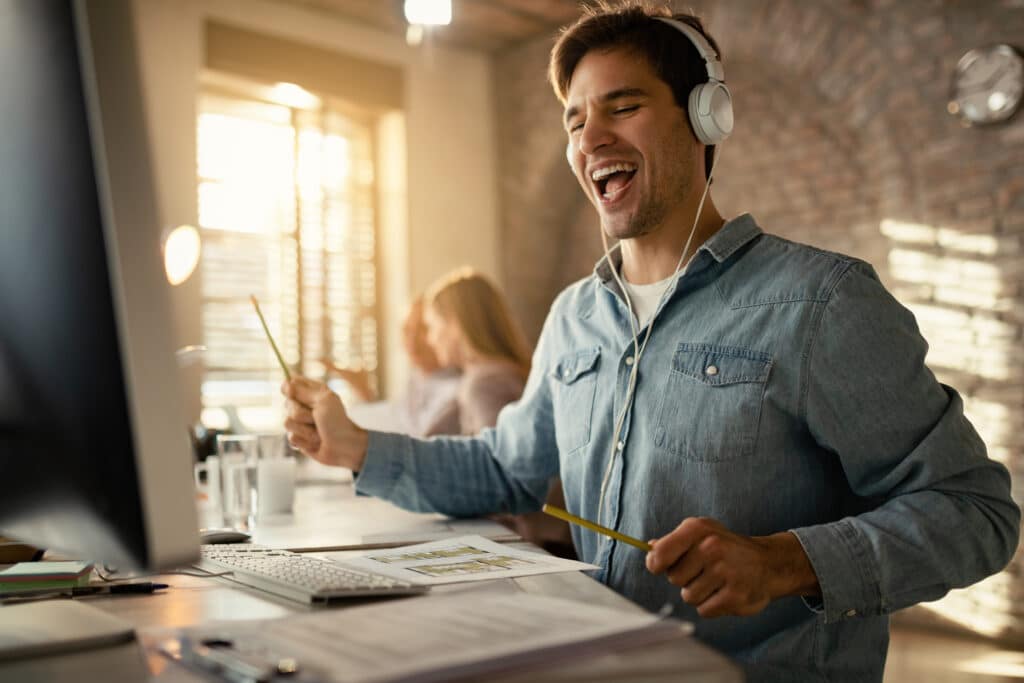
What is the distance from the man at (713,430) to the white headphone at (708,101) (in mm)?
18

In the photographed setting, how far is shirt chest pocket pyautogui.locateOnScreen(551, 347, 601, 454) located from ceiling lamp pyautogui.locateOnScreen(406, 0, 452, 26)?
196cm

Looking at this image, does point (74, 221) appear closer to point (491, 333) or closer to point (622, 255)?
point (622, 255)

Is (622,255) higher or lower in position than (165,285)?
higher

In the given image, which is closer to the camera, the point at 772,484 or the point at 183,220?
the point at 772,484

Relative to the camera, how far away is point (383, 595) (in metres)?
0.84

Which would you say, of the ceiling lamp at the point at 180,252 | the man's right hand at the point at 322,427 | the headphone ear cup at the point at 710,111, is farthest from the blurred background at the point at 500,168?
the headphone ear cup at the point at 710,111

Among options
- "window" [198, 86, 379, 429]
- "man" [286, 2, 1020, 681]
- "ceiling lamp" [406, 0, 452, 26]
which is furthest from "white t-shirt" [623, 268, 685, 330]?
"window" [198, 86, 379, 429]

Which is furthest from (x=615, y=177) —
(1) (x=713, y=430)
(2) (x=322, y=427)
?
(2) (x=322, y=427)

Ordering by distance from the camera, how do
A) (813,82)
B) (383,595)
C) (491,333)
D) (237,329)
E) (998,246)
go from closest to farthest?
(383,595) → (491,333) → (998,246) → (813,82) → (237,329)

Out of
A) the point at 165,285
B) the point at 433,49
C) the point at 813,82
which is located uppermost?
the point at 433,49

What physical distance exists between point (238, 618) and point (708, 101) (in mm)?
1035

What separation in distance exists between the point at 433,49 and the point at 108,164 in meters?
5.42

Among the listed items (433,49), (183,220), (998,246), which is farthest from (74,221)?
(433,49)

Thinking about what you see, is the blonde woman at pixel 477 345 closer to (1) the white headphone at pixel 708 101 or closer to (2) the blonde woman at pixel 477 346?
(2) the blonde woman at pixel 477 346
